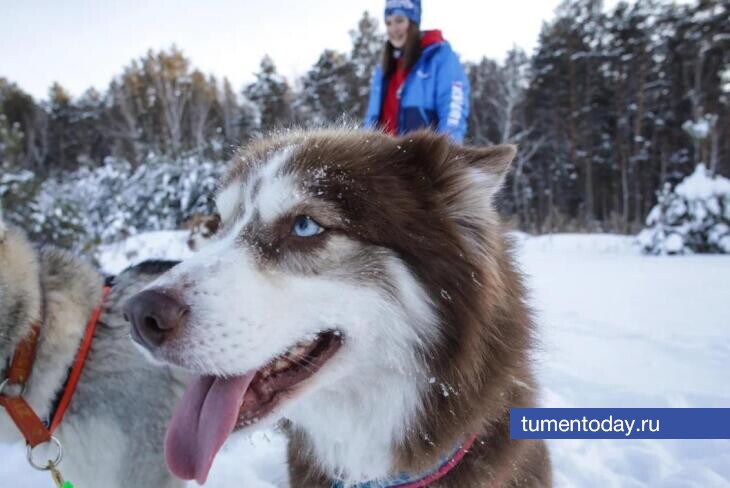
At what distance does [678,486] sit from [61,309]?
2.79 m

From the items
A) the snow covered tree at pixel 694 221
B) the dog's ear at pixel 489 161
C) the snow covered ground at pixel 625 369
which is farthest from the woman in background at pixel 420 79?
the snow covered tree at pixel 694 221

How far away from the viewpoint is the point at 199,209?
11.6 m

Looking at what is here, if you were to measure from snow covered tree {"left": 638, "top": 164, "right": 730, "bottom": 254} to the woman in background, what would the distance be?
7102mm

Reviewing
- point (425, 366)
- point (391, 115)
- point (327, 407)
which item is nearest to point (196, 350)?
point (327, 407)

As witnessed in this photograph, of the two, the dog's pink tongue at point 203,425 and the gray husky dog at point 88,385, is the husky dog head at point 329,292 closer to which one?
the dog's pink tongue at point 203,425

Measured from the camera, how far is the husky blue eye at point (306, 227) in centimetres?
136

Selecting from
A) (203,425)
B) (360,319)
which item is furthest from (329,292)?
(203,425)

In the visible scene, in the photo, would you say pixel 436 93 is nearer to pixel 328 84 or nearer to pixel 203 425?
pixel 203 425

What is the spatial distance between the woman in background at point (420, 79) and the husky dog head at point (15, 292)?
84.4 inches

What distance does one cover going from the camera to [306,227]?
137cm

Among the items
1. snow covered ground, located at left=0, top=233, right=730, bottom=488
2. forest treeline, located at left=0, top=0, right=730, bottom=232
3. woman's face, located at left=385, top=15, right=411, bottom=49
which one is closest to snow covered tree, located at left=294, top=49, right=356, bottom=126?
forest treeline, located at left=0, top=0, right=730, bottom=232

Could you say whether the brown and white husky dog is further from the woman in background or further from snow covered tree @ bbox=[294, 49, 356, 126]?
snow covered tree @ bbox=[294, 49, 356, 126]

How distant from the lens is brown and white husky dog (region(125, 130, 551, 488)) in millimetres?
1193

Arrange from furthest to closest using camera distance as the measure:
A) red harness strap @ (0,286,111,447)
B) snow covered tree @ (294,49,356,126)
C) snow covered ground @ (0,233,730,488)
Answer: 1. snow covered tree @ (294,49,356,126)
2. snow covered ground @ (0,233,730,488)
3. red harness strap @ (0,286,111,447)
